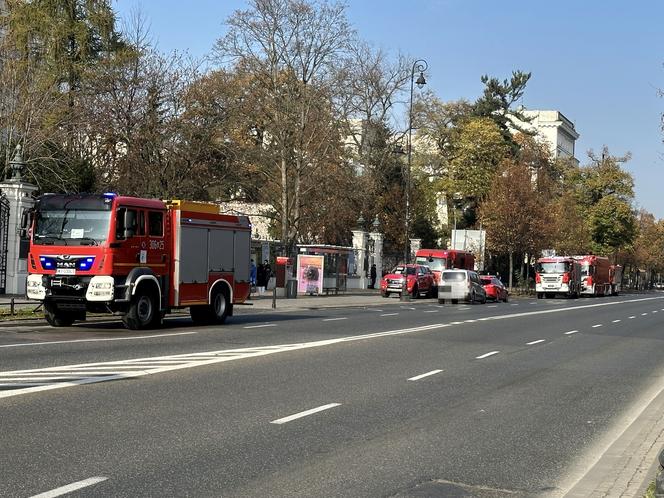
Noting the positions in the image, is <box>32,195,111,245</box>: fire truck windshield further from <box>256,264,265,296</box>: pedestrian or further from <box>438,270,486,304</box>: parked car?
<box>438,270,486,304</box>: parked car

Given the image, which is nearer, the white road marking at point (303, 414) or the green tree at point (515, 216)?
the white road marking at point (303, 414)

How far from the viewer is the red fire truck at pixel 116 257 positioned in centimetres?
1897

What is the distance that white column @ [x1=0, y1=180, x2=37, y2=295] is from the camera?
1083 inches

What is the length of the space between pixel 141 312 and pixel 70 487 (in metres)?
14.0

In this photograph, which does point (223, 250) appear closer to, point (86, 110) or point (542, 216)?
point (86, 110)

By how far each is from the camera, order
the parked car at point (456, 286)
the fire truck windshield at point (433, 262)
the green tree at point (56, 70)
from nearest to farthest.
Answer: the green tree at point (56, 70) < the parked car at point (456, 286) < the fire truck windshield at point (433, 262)

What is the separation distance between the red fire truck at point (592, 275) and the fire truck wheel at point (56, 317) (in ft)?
187

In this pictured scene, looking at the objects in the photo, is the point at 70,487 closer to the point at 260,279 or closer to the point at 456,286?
the point at 260,279

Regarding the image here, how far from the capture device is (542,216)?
230ft

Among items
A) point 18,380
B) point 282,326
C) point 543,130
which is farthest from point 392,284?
point 543,130

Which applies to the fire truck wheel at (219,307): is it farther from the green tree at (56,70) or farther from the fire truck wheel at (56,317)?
the green tree at (56,70)

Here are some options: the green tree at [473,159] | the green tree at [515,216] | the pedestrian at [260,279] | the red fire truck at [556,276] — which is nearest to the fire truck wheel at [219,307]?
the pedestrian at [260,279]

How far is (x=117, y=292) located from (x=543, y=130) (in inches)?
5063

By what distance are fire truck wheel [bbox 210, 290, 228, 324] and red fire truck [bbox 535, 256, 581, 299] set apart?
4715 cm
